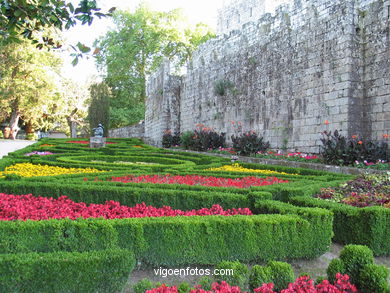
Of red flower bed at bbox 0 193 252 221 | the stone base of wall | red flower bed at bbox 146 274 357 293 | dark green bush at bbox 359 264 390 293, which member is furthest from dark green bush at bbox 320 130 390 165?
the stone base of wall

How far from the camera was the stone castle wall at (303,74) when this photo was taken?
891cm

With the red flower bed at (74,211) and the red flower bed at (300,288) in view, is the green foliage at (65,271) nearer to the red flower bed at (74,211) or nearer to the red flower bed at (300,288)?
the red flower bed at (300,288)

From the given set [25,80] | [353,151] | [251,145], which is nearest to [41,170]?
[251,145]

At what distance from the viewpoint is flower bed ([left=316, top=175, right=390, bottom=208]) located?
452 centimetres

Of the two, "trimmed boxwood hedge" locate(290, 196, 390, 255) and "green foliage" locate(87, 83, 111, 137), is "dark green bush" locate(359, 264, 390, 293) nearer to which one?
"trimmed boxwood hedge" locate(290, 196, 390, 255)

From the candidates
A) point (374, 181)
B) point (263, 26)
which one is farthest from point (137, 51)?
point (374, 181)

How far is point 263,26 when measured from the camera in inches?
501

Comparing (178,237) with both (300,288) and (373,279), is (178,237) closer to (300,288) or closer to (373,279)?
(300,288)

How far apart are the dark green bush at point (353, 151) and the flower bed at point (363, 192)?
2.00m

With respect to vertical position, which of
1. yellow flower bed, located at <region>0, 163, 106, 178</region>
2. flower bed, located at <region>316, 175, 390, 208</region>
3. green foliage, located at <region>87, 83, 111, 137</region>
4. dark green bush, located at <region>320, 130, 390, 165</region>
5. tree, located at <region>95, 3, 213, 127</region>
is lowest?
flower bed, located at <region>316, 175, 390, 208</region>

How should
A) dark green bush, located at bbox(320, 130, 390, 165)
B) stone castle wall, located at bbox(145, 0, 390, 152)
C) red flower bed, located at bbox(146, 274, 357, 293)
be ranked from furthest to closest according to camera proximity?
stone castle wall, located at bbox(145, 0, 390, 152), dark green bush, located at bbox(320, 130, 390, 165), red flower bed, located at bbox(146, 274, 357, 293)

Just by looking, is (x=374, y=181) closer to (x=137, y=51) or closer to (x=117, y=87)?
(x=137, y=51)

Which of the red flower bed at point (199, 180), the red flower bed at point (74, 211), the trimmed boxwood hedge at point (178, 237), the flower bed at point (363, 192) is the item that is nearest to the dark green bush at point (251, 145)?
the red flower bed at point (199, 180)

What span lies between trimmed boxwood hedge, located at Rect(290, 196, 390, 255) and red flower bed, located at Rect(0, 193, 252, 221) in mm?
972
